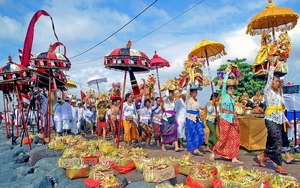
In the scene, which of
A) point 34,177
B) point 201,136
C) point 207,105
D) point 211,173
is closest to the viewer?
point 211,173

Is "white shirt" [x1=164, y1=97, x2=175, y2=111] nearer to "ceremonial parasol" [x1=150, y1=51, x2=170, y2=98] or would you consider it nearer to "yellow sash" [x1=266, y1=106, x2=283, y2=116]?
"ceremonial parasol" [x1=150, y1=51, x2=170, y2=98]

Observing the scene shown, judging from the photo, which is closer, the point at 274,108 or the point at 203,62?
the point at 274,108

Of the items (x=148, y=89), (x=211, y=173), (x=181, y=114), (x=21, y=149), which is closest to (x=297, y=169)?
(x=211, y=173)

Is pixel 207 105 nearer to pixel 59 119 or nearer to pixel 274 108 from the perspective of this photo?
pixel 274 108

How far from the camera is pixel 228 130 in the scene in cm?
645

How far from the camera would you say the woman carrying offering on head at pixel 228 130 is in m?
6.39

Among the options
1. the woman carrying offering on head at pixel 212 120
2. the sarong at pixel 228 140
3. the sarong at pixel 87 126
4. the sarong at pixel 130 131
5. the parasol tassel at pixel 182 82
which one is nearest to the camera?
the sarong at pixel 228 140

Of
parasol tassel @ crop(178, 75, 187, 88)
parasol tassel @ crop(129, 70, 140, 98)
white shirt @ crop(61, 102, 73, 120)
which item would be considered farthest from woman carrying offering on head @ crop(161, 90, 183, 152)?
white shirt @ crop(61, 102, 73, 120)

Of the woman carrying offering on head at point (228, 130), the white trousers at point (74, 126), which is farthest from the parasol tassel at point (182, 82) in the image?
the white trousers at point (74, 126)

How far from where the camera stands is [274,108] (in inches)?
216

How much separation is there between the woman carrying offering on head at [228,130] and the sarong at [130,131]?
3.52 metres

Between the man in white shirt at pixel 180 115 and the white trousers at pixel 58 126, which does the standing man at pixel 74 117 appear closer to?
the white trousers at pixel 58 126

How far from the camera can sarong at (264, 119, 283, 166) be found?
5.25 metres

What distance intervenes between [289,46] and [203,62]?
2.73m
